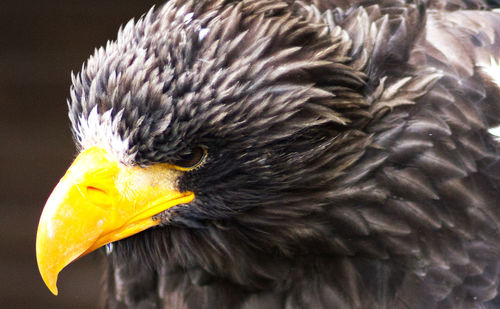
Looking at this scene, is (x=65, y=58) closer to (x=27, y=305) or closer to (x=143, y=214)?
(x=27, y=305)

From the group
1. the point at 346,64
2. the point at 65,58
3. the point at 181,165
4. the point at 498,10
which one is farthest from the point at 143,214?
the point at 65,58

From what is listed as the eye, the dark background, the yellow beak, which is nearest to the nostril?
the yellow beak

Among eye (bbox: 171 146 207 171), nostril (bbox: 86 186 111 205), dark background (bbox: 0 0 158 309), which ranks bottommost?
dark background (bbox: 0 0 158 309)

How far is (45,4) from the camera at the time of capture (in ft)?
13.8

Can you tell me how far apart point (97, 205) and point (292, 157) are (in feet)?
1.47

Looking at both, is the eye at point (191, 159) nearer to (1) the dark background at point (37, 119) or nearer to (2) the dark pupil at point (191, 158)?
(2) the dark pupil at point (191, 158)

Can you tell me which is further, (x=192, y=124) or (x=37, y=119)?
(x=37, y=119)

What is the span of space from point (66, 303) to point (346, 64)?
9.08ft

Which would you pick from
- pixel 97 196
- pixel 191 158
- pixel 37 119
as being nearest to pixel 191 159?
pixel 191 158

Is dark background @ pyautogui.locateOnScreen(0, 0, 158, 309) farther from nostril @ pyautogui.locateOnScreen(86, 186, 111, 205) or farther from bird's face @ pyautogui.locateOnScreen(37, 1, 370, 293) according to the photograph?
nostril @ pyautogui.locateOnScreen(86, 186, 111, 205)

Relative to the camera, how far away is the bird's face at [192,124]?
1.92 meters

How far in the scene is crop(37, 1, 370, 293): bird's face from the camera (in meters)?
1.92

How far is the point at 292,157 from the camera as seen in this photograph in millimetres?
2010

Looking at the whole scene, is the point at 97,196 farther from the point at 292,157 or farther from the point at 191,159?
the point at 292,157
